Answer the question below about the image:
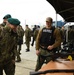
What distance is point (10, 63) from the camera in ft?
16.5

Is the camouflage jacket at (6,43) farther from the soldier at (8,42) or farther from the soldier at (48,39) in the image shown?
the soldier at (48,39)

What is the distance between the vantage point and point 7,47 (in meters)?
4.80

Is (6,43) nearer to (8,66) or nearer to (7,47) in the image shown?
(7,47)

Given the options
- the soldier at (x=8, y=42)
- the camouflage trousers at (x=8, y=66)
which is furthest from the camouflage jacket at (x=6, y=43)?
the camouflage trousers at (x=8, y=66)

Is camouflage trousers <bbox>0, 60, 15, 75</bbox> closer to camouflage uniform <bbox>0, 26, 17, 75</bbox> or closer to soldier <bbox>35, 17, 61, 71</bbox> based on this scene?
camouflage uniform <bbox>0, 26, 17, 75</bbox>

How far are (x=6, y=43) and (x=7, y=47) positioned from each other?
90mm

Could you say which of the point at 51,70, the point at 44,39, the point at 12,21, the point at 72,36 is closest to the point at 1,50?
the point at 12,21

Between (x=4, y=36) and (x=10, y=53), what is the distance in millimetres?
390

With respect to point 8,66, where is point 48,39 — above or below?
above

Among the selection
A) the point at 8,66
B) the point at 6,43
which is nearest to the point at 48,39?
the point at 8,66

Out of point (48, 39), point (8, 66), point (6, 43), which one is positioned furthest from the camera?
point (48, 39)

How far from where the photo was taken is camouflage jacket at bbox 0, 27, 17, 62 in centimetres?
473

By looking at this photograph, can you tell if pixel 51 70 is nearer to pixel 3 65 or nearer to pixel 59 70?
pixel 59 70

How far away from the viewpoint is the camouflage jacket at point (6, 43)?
4.73 m
